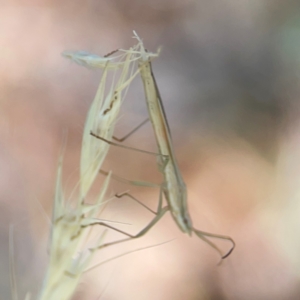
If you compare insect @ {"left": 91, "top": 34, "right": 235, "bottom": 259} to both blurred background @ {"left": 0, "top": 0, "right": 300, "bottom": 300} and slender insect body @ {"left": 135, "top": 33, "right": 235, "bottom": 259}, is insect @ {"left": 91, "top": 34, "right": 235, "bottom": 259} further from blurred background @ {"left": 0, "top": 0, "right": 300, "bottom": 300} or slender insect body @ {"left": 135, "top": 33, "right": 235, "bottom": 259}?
blurred background @ {"left": 0, "top": 0, "right": 300, "bottom": 300}

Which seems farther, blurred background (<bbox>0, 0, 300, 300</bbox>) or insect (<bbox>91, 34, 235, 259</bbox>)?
blurred background (<bbox>0, 0, 300, 300</bbox>)

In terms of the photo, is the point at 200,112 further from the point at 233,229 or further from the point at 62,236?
the point at 62,236

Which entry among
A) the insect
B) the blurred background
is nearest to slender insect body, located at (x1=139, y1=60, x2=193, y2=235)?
the insect

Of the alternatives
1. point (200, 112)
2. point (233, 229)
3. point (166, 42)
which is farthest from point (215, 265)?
point (166, 42)

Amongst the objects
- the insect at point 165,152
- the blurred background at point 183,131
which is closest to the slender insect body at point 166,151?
the insect at point 165,152

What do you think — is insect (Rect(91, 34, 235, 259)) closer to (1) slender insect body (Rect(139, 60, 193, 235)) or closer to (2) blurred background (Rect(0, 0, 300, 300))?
(1) slender insect body (Rect(139, 60, 193, 235))

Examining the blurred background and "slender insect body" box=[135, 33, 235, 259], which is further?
the blurred background

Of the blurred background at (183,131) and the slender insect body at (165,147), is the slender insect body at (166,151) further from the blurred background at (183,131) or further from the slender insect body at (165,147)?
the blurred background at (183,131)

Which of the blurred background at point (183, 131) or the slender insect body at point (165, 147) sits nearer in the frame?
the slender insect body at point (165, 147)
